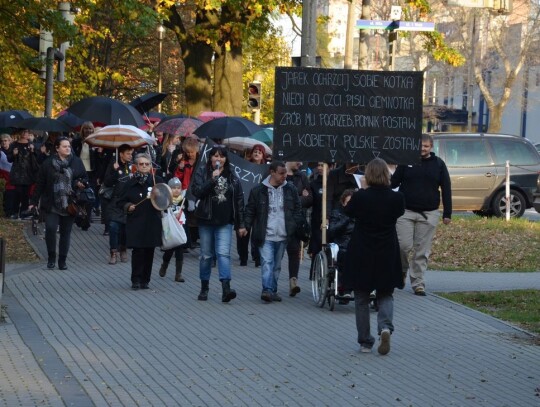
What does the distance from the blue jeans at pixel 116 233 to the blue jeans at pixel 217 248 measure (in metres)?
3.58

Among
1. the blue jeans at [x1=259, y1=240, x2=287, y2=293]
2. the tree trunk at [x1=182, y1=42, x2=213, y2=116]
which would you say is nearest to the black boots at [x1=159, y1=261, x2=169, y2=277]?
the blue jeans at [x1=259, y1=240, x2=287, y2=293]

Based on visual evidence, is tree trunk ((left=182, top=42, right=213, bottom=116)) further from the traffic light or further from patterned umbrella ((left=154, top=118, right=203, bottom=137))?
patterned umbrella ((left=154, top=118, right=203, bottom=137))

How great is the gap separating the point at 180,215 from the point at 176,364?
643 cm

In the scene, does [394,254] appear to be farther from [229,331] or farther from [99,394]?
[99,394]

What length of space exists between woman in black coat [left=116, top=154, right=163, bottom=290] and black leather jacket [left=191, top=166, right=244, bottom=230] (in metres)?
1.12

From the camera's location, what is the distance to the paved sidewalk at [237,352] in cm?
850

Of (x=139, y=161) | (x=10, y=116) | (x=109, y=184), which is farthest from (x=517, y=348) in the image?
(x=10, y=116)

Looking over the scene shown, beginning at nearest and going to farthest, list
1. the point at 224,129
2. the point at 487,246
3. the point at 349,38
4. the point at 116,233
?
→ the point at 116,233
the point at 487,246
the point at 224,129
the point at 349,38

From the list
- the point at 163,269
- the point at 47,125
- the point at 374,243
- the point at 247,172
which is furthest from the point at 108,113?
the point at 374,243

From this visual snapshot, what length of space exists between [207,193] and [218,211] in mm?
228

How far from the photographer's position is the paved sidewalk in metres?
8.50

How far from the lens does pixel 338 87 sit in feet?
45.0

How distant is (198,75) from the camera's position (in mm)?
29453

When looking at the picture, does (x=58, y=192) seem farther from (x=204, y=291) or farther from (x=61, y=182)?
(x=204, y=291)
